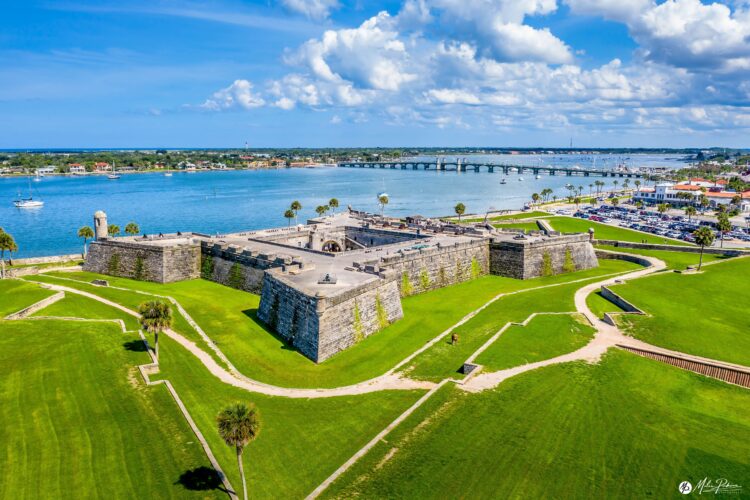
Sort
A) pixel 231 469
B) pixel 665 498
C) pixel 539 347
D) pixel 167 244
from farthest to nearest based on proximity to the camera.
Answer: pixel 167 244
pixel 539 347
pixel 231 469
pixel 665 498

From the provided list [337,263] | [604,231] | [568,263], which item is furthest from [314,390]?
[604,231]

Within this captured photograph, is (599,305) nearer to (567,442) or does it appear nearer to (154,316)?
(567,442)

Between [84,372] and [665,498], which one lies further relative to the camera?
[84,372]

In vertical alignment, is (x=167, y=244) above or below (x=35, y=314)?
above

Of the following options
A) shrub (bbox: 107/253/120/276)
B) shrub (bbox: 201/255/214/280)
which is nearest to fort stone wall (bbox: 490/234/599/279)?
shrub (bbox: 201/255/214/280)

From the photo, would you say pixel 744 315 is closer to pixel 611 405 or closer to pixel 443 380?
pixel 611 405

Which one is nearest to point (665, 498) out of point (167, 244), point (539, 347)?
point (539, 347)

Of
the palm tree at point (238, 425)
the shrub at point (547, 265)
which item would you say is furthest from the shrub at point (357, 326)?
the shrub at point (547, 265)
